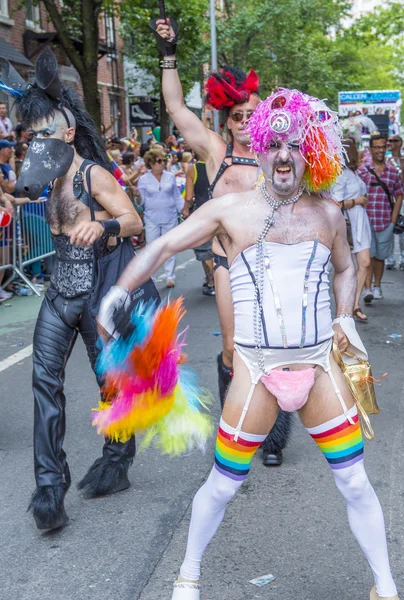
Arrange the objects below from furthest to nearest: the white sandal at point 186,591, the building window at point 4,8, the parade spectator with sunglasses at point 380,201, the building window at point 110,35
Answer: the building window at point 110,35 < the building window at point 4,8 < the parade spectator with sunglasses at point 380,201 < the white sandal at point 186,591

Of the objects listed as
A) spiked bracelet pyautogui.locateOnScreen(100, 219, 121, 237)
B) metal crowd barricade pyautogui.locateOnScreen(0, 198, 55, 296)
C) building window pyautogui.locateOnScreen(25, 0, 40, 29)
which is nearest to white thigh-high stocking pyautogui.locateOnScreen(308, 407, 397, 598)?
spiked bracelet pyautogui.locateOnScreen(100, 219, 121, 237)

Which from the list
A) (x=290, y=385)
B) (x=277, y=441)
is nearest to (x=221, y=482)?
(x=290, y=385)

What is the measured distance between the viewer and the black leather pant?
4.07 metres

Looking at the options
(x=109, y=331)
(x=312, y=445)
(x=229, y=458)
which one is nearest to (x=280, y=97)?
(x=109, y=331)

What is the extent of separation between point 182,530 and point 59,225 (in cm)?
160

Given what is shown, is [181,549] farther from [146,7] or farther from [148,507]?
[146,7]

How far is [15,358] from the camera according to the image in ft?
25.5

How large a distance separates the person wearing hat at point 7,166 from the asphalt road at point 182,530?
5.61 metres

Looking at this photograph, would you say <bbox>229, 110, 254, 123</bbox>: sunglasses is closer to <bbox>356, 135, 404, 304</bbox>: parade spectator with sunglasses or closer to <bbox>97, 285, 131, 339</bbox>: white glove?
<bbox>97, 285, 131, 339</bbox>: white glove

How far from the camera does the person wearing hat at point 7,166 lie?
1099 cm

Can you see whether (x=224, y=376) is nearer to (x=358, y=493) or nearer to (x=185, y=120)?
(x=185, y=120)

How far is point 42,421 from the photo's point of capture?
409 centimetres

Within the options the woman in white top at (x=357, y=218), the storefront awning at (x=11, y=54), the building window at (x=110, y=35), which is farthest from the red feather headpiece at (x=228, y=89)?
the building window at (x=110, y=35)

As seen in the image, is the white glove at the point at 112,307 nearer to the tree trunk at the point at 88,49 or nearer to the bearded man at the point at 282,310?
the bearded man at the point at 282,310
